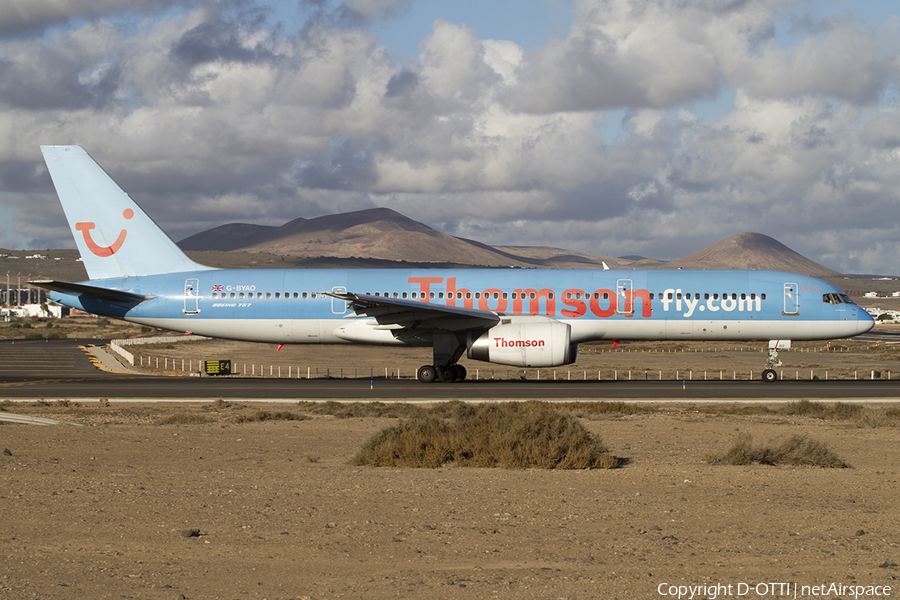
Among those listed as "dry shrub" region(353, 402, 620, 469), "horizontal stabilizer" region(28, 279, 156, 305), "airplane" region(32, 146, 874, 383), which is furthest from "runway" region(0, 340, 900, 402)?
"dry shrub" region(353, 402, 620, 469)

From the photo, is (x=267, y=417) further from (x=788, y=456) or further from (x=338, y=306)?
(x=788, y=456)

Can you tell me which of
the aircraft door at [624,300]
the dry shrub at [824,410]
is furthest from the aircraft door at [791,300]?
the dry shrub at [824,410]

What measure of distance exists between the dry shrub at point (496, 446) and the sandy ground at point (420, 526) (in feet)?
1.56

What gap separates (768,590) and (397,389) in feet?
74.2

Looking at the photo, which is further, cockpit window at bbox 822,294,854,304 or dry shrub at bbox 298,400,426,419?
cockpit window at bbox 822,294,854,304

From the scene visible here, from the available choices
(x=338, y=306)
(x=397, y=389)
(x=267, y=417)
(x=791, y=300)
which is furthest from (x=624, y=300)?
(x=267, y=417)

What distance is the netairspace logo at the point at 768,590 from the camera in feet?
21.9

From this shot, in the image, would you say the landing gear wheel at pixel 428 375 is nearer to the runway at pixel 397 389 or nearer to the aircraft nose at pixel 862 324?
the runway at pixel 397 389

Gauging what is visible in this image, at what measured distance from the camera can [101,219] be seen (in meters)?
32.6

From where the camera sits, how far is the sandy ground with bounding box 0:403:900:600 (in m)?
6.99

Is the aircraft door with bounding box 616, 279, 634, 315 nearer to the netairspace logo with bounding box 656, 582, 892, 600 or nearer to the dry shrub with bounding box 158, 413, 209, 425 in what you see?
the dry shrub with bounding box 158, 413, 209, 425

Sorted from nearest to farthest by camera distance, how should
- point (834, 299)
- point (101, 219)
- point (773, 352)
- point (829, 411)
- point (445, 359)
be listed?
point (829, 411), point (445, 359), point (834, 299), point (773, 352), point (101, 219)

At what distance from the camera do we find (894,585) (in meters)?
6.96

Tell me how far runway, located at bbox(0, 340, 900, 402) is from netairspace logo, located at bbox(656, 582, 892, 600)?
18584mm
